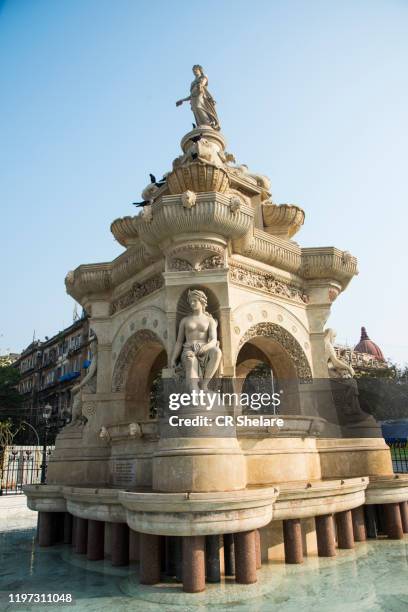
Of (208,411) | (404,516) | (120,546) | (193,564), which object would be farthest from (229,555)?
(404,516)

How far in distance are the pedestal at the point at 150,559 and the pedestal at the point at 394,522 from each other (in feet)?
14.2

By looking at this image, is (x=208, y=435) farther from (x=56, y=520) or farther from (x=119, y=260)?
(x=119, y=260)

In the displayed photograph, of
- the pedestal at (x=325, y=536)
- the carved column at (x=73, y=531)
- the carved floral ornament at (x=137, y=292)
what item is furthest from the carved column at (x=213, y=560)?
the carved floral ornament at (x=137, y=292)

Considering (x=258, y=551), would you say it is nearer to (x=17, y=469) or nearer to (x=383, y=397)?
(x=17, y=469)

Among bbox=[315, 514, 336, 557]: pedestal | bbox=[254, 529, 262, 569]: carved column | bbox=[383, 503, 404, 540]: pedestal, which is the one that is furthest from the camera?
bbox=[383, 503, 404, 540]: pedestal

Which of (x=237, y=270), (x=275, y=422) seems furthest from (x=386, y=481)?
(x=237, y=270)

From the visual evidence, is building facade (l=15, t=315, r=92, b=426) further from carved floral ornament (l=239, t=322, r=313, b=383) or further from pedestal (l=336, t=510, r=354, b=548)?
pedestal (l=336, t=510, r=354, b=548)

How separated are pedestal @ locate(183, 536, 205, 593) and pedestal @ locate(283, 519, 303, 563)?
1.68m

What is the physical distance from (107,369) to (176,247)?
3.78 m

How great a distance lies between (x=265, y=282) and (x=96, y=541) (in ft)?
19.0

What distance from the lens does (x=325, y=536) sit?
6996 millimetres

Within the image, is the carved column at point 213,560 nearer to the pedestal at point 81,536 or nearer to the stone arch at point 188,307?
the pedestal at point 81,536

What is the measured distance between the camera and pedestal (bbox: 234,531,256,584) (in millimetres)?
5723

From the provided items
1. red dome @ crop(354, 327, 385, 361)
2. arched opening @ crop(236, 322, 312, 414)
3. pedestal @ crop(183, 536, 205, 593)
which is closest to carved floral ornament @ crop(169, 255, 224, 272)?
arched opening @ crop(236, 322, 312, 414)
